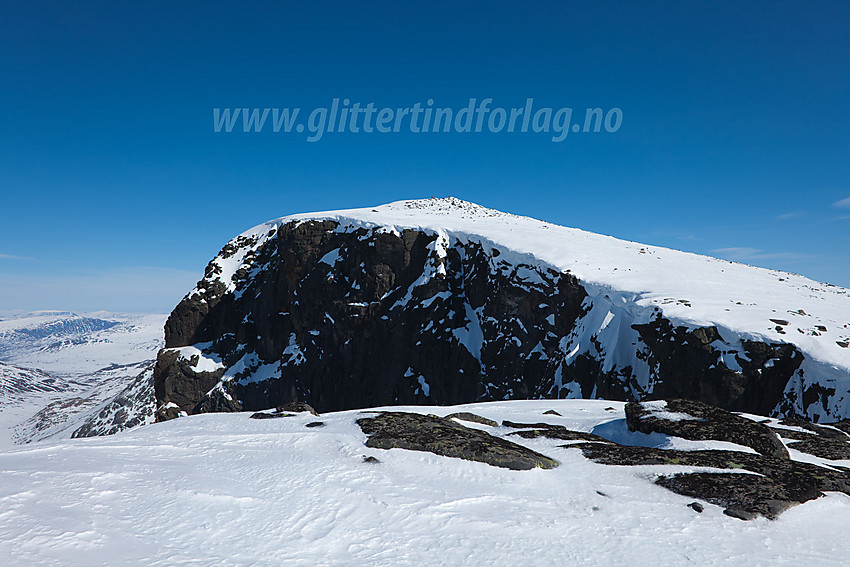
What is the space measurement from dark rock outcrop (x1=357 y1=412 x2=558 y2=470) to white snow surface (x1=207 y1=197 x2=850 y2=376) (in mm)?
24395

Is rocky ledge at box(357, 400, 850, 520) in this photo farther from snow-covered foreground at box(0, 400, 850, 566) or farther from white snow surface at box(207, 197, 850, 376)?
white snow surface at box(207, 197, 850, 376)

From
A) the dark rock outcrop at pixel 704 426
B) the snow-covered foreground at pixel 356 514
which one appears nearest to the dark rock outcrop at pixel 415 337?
the dark rock outcrop at pixel 704 426

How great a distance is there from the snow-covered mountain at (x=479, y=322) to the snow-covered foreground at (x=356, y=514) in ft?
74.9

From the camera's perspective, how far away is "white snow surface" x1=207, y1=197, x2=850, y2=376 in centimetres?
2825

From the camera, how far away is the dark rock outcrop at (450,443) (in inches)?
429

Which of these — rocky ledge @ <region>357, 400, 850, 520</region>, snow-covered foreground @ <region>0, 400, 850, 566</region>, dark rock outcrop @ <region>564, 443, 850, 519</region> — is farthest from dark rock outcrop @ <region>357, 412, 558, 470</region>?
dark rock outcrop @ <region>564, 443, 850, 519</region>

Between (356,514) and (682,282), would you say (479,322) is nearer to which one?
(682,282)

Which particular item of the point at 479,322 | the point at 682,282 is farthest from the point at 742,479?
the point at 479,322

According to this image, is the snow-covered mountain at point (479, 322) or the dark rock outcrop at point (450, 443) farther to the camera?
the snow-covered mountain at point (479, 322)

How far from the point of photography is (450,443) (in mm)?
11727

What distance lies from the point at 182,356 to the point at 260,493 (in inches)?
3050

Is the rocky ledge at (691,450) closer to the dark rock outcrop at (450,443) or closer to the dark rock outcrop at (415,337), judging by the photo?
the dark rock outcrop at (450,443)

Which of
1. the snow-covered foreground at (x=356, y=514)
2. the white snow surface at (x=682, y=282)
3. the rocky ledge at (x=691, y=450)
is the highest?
the white snow surface at (x=682, y=282)

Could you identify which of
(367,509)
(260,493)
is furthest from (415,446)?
(260,493)
